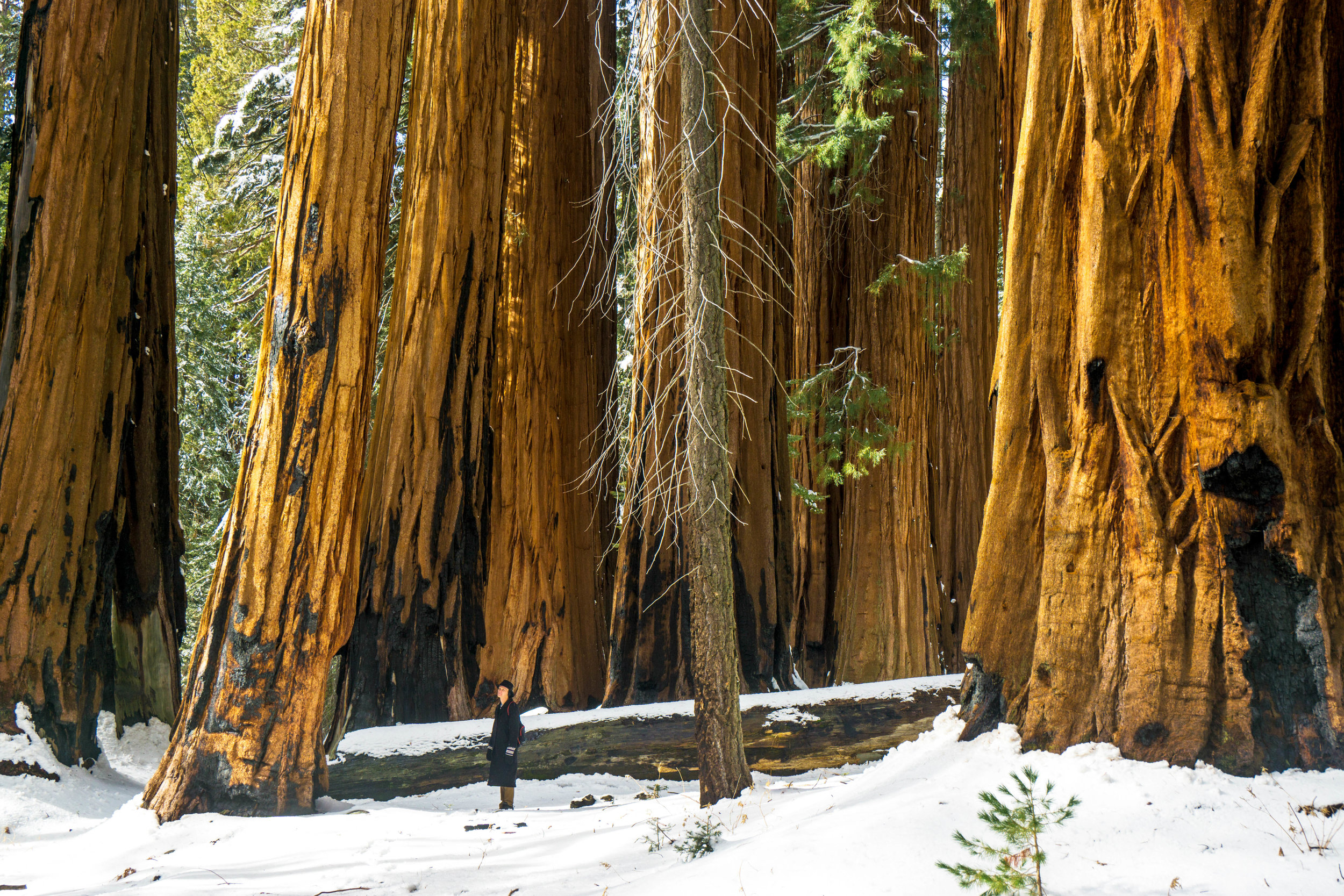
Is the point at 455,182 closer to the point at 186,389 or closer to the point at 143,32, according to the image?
the point at 143,32

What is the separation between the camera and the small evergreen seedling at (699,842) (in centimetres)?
390

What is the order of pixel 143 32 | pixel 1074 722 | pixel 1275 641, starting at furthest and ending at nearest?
pixel 143 32, pixel 1074 722, pixel 1275 641

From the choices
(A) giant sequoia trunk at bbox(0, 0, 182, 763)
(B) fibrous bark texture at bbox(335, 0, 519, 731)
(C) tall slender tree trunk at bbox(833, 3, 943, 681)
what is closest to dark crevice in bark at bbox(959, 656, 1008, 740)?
(B) fibrous bark texture at bbox(335, 0, 519, 731)

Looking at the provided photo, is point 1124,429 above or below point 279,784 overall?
above

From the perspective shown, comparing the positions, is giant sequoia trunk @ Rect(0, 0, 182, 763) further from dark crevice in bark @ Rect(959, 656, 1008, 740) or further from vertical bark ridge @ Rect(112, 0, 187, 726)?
dark crevice in bark @ Rect(959, 656, 1008, 740)

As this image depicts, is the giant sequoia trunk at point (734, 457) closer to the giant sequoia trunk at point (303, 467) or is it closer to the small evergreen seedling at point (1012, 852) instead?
the giant sequoia trunk at point (303, 467)

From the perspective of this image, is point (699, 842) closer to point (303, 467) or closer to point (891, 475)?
point (303, 467)

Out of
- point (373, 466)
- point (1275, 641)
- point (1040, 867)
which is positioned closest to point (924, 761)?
Answer: point (1040, 867)

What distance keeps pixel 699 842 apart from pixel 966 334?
28.8 feet

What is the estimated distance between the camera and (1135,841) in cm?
317

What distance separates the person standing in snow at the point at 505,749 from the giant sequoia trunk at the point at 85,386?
3031 millimetres

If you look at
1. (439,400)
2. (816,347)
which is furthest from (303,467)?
(816,347)

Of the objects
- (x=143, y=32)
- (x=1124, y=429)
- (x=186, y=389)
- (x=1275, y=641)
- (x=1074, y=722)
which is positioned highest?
(x=143, y=32)

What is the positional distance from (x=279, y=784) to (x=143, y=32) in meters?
5.90
